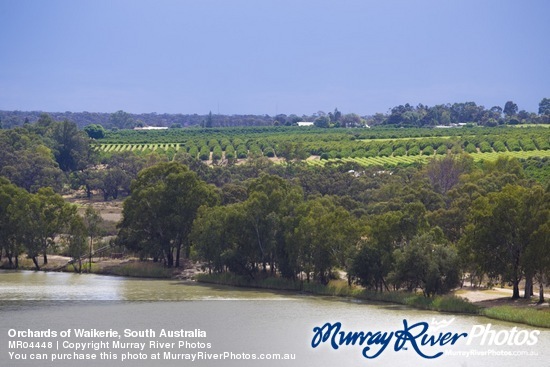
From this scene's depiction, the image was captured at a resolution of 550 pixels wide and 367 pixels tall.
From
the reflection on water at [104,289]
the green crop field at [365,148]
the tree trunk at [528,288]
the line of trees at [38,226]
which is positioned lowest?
the reflection on water at [104,289]

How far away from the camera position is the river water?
40438 millimetres

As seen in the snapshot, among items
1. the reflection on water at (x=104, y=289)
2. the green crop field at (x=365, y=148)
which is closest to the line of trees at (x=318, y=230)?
the reflection on water at (x=104, y=289)

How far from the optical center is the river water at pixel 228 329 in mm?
40438

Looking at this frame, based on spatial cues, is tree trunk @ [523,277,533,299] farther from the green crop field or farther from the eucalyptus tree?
the green crop field

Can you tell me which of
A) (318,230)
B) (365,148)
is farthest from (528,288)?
(365,148)

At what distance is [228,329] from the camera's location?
46.7 meters

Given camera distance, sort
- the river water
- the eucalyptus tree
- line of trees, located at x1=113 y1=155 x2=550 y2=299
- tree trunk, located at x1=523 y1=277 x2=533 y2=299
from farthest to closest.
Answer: the eucalyptus tree, line of trees, located at x1=113 y1=155 x2=550 y2=299, tree trunk, located at x1=523 y1=277 x2=533 y2=299, the river water

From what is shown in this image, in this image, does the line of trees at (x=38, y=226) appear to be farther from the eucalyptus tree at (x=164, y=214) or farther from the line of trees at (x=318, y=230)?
the eucalyptus tree at (x=164, y=214)

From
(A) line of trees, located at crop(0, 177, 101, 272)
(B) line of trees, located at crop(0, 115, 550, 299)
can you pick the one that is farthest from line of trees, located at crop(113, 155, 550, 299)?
(A) line of trees, located at crop(0, 177, 101, 272)

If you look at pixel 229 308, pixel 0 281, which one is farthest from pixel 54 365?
pixel 0 281

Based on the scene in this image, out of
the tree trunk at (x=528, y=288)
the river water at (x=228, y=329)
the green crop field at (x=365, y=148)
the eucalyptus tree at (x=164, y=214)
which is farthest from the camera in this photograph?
the green crop field at (x=365, y=148)

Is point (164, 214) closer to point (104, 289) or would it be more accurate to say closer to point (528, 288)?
point (104, 289)

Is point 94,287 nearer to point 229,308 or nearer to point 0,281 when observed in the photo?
point 0,281

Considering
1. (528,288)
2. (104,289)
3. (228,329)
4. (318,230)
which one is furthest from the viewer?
(104,289)
